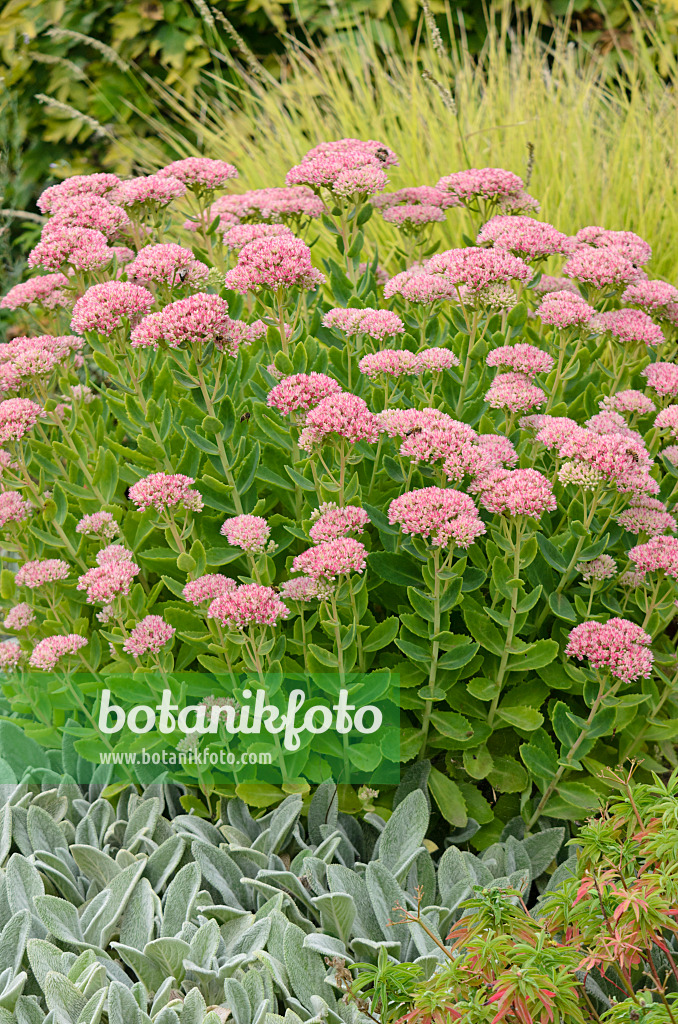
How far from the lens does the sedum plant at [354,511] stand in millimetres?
2039

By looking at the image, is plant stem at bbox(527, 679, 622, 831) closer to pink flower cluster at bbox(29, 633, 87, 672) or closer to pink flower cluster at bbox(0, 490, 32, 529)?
pink flower cluster at bbox(29, 633, 87, 672)

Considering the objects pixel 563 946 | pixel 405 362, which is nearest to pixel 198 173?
pixel 405 362

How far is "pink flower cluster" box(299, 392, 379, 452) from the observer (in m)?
1.94

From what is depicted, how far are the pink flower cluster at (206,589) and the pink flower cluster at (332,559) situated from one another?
0.65ft

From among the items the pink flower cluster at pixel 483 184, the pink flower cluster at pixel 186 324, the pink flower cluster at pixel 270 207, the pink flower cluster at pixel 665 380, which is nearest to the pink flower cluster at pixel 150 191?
the pink flower cluster at pixel 270 207

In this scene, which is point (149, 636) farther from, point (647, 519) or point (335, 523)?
point (647, 519)

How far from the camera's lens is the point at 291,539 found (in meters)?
2.36

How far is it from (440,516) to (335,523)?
0.74 ft

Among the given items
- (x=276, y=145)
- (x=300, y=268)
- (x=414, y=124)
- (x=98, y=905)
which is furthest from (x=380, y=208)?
(x=276, y=145)

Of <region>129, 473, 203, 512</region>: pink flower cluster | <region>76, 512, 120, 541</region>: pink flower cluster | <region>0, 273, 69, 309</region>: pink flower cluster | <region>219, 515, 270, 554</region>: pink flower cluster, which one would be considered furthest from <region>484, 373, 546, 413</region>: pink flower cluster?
<region>0, 273, 69, 309</region>: pink flower cluster

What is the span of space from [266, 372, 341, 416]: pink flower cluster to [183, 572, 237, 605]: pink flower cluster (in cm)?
39

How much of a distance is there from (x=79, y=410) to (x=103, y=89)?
234 inches

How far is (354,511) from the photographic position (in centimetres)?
202

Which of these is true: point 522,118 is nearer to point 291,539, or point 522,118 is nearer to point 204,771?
point 291,539
